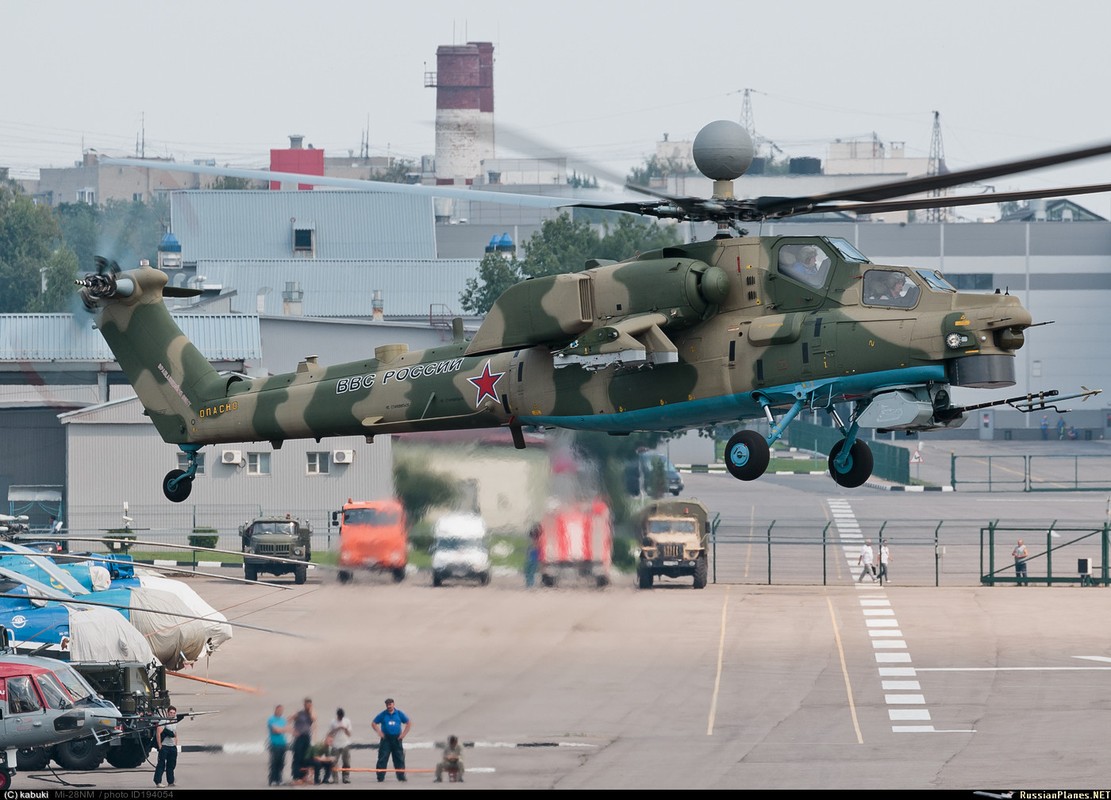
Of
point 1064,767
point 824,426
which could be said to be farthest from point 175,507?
point 824,426

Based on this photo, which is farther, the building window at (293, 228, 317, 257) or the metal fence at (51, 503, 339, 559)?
the building window at (293, 228, 317, 257)

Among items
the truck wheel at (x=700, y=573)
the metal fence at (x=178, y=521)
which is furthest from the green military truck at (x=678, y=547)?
the metal fence at (x=178, y=521)

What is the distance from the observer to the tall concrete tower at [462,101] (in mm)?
175500

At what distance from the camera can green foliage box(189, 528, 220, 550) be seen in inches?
2222

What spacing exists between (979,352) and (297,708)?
16596 mm

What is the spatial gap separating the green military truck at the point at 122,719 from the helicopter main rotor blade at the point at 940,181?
1841cm

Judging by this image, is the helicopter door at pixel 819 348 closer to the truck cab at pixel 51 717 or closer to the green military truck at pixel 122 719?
the green military truck at pixel 122 719

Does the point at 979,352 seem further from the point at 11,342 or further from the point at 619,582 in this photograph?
the point at 11,342

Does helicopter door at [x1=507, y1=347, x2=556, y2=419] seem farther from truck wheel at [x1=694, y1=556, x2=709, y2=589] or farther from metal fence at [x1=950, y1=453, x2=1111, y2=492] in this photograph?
metal fence at [x1=950, y1=453, x2=1111, y2=492]

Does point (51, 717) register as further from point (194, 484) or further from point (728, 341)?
point (194, 484)

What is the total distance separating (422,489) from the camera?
1283 inches

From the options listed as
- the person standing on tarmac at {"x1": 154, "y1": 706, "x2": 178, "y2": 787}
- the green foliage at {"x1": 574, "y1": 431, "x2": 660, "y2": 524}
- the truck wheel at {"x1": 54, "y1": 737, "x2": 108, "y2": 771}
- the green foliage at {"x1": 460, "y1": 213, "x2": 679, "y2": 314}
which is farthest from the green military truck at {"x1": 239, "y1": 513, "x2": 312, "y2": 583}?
the green foliage at {"x1": 460, "y1": 213, "x2": 679, "y2": 314}

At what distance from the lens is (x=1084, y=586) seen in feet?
187

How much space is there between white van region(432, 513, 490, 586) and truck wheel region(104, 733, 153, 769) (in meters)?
6.72
